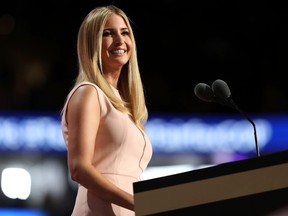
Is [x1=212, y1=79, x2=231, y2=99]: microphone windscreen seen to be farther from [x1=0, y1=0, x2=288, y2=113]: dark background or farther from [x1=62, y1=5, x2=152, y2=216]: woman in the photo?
[x1=0, y1=0, x2=288, y2=113]: dark background

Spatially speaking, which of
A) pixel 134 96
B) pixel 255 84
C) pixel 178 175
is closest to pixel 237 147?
pixel 255 84

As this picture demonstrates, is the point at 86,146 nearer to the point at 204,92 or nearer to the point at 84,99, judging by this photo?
the point at 84,99

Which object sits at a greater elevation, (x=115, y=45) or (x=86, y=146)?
(x=115, y=45)

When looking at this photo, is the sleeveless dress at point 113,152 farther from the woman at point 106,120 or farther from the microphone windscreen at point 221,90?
the microphone windscreen at point 221,90

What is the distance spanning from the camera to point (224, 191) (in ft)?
6.67

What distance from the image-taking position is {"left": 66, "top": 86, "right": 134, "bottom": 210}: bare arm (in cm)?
246

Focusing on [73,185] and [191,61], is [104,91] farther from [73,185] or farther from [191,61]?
[191,61]

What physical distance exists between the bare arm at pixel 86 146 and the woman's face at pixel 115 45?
0.20 m

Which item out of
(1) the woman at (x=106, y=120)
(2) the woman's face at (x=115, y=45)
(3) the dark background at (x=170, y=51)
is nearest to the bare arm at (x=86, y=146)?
(1) the woman at (x=106, y=120)

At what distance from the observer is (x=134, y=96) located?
2883 mm

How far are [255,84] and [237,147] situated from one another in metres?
1.26

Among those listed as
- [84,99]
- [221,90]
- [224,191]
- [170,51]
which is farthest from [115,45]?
[170,51]

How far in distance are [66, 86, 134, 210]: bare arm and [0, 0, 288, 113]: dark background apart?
4059 millimetres

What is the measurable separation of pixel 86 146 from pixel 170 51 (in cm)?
528
